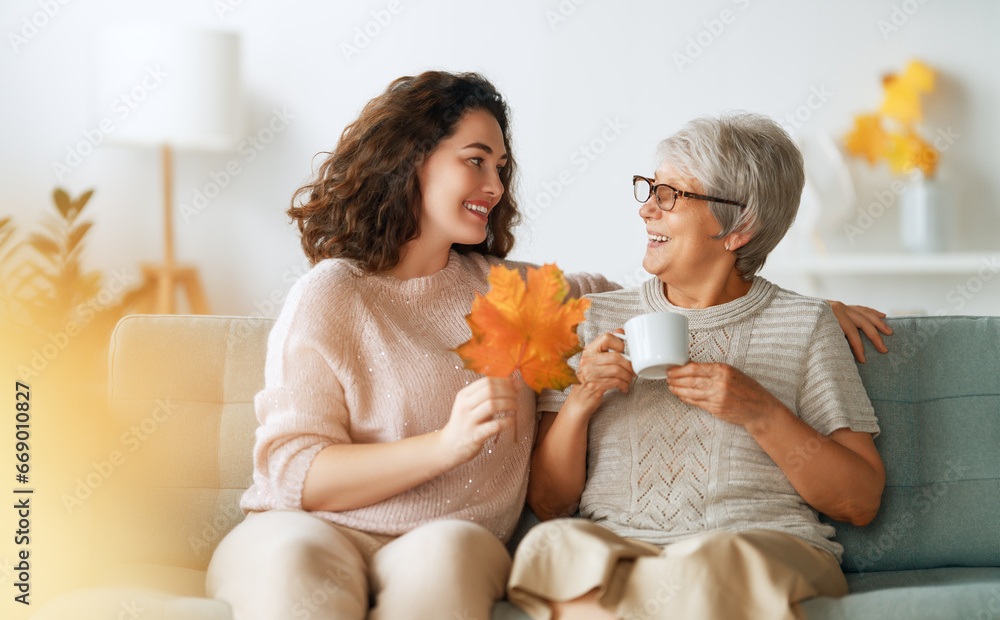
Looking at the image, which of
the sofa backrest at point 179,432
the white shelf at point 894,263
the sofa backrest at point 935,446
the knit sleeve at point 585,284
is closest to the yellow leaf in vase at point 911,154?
the white shelf at point 894,263

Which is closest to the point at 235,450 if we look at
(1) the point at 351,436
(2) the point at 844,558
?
(1) the point at 351,436

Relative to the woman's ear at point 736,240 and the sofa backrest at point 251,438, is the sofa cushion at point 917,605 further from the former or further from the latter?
the woman's ear at point 736,240

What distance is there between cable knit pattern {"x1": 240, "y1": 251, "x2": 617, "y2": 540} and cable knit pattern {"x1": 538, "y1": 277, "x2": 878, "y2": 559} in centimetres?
18

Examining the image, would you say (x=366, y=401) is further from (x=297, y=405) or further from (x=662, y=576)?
(x=662, y=576)

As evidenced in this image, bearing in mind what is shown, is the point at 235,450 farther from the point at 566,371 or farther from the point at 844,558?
the point at 844,558

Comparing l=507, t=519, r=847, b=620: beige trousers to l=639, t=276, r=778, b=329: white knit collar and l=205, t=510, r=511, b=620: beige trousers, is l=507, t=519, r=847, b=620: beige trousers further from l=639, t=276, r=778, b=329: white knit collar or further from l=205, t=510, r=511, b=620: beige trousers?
l=639, t=276, r=778, b=329: white knit collar

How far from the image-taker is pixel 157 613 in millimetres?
1354

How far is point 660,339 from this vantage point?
1366mm

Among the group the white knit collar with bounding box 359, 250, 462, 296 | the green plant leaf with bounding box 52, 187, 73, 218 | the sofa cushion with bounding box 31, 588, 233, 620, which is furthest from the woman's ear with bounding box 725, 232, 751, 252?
the green plant leaf with bounding box 52, 187, 73, 218

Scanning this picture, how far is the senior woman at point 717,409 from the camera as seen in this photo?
1.45m

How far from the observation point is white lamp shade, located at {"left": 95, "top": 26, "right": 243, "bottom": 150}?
3.12 metres

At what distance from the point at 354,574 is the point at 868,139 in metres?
3.27

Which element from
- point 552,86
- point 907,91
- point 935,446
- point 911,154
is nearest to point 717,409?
point 935,446

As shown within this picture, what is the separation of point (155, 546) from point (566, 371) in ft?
3.02
